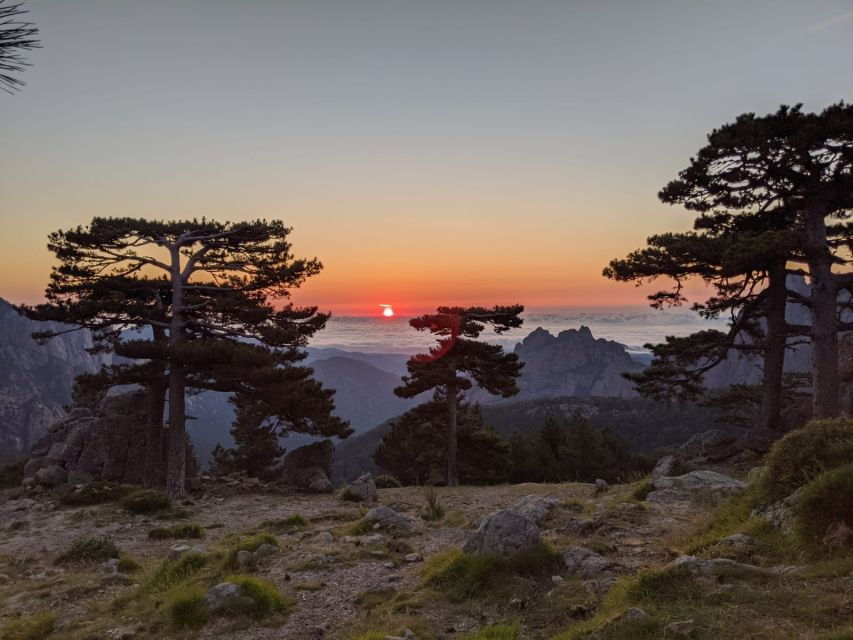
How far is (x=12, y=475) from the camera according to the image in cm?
2931

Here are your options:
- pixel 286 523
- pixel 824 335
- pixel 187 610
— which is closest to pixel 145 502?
pixel 286 523

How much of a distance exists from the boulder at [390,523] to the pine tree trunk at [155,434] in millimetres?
16433

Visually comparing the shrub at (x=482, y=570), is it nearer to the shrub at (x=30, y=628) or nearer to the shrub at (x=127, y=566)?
the shrub at (x=30, y=628)

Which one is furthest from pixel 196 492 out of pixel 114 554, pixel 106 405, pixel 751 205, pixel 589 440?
pixel 589 440

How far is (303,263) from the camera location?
24.0 m

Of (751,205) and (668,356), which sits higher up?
(751,205)

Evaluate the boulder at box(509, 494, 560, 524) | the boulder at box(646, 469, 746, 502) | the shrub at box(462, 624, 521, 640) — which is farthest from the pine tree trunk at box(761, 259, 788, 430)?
the shrub at box(462, 624, 521, 640)

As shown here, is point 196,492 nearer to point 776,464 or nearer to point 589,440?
point 776,464

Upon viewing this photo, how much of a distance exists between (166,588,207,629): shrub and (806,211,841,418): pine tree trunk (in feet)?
67.0

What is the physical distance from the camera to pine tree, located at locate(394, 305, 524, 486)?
2894cm

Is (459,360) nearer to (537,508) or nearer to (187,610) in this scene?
(537,508)

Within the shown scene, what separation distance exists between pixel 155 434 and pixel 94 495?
5.51m

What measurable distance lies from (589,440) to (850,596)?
45.4 metres

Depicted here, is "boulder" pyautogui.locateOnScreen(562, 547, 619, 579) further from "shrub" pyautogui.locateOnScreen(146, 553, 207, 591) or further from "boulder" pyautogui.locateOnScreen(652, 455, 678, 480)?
"boulder" pyautogui.locateOnScreen(652, 455, 678, 480)
